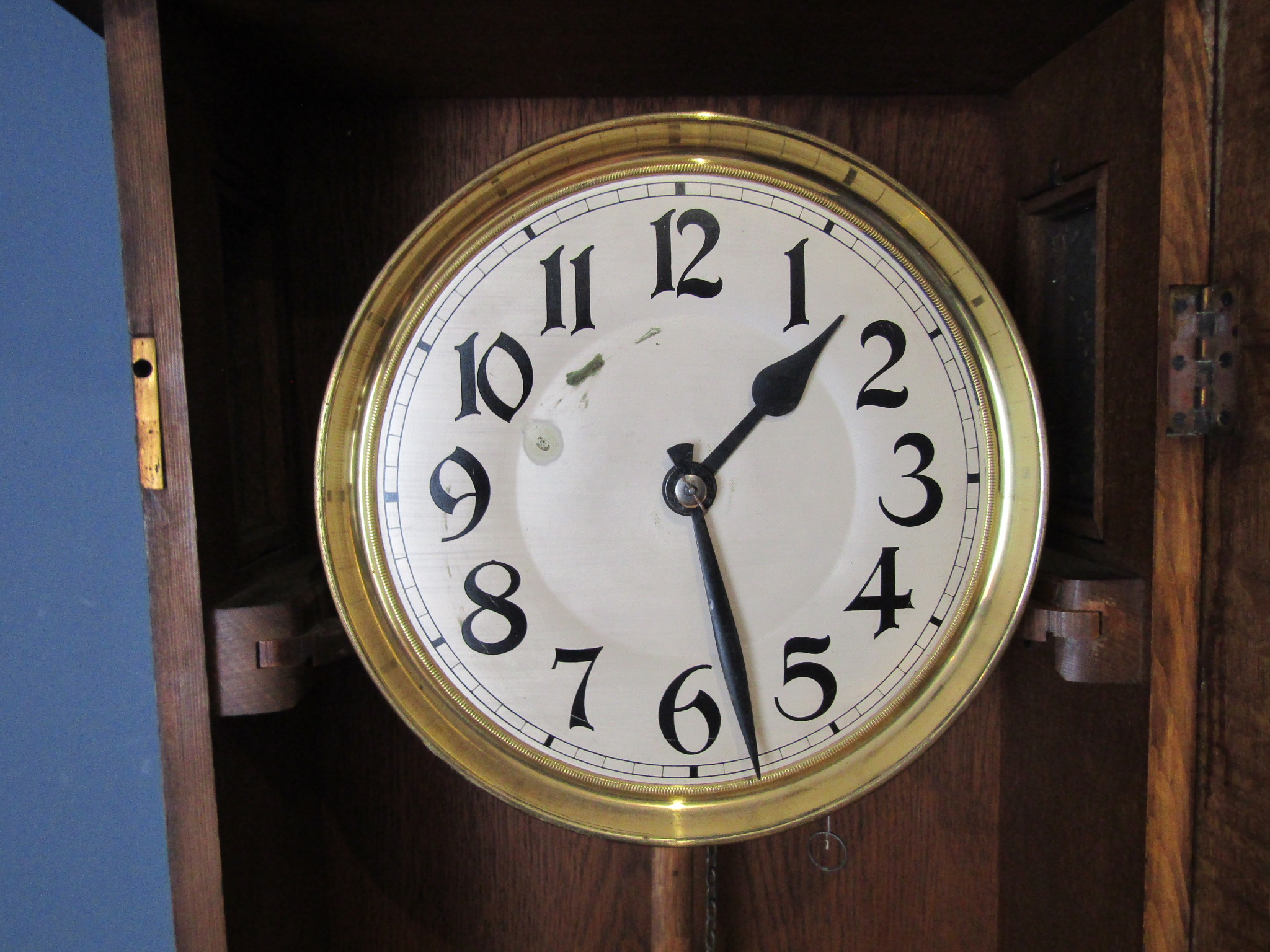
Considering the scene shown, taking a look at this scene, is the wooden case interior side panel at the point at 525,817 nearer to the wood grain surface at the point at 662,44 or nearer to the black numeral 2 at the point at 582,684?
the wood grain surface at the point at 662,44

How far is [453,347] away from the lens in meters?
0.61

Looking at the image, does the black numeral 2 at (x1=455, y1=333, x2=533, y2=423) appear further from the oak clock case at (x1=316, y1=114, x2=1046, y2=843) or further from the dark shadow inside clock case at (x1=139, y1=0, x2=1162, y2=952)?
the dark shadow inside clock case at (x1=139, y1=0, x2=1162, y2=952)

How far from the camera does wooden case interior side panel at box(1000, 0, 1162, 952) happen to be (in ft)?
2.11

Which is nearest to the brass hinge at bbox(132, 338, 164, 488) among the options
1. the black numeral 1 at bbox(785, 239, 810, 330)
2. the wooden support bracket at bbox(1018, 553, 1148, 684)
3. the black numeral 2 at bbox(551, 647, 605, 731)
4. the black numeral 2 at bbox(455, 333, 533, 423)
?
the black numeral 2 at bbox(455, 333, 533, 423)

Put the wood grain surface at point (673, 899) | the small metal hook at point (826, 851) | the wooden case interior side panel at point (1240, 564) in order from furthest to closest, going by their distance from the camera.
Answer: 1. the small metal hook at point (826, 851)
2. the wood grain surface at point (673, 899)
3. the wooden case interior side panel at point (1240, 564)

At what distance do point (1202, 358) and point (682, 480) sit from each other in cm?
40

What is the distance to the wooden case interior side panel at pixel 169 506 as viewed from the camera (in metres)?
0.58

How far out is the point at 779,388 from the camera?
63cm

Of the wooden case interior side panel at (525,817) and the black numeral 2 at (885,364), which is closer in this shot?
the black numeral 2 at (885,364)

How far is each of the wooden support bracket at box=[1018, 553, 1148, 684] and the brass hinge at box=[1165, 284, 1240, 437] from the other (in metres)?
0.13

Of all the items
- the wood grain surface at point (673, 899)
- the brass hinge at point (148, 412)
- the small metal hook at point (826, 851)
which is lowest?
the small metal hook at point (826, 851)

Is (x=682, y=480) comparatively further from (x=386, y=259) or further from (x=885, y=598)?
(x=386, y=259)

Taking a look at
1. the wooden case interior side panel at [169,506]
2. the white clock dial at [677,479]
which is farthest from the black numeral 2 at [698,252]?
the wooden case interior side panel at [169,506]

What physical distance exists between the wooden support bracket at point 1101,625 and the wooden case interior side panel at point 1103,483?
2 cm
